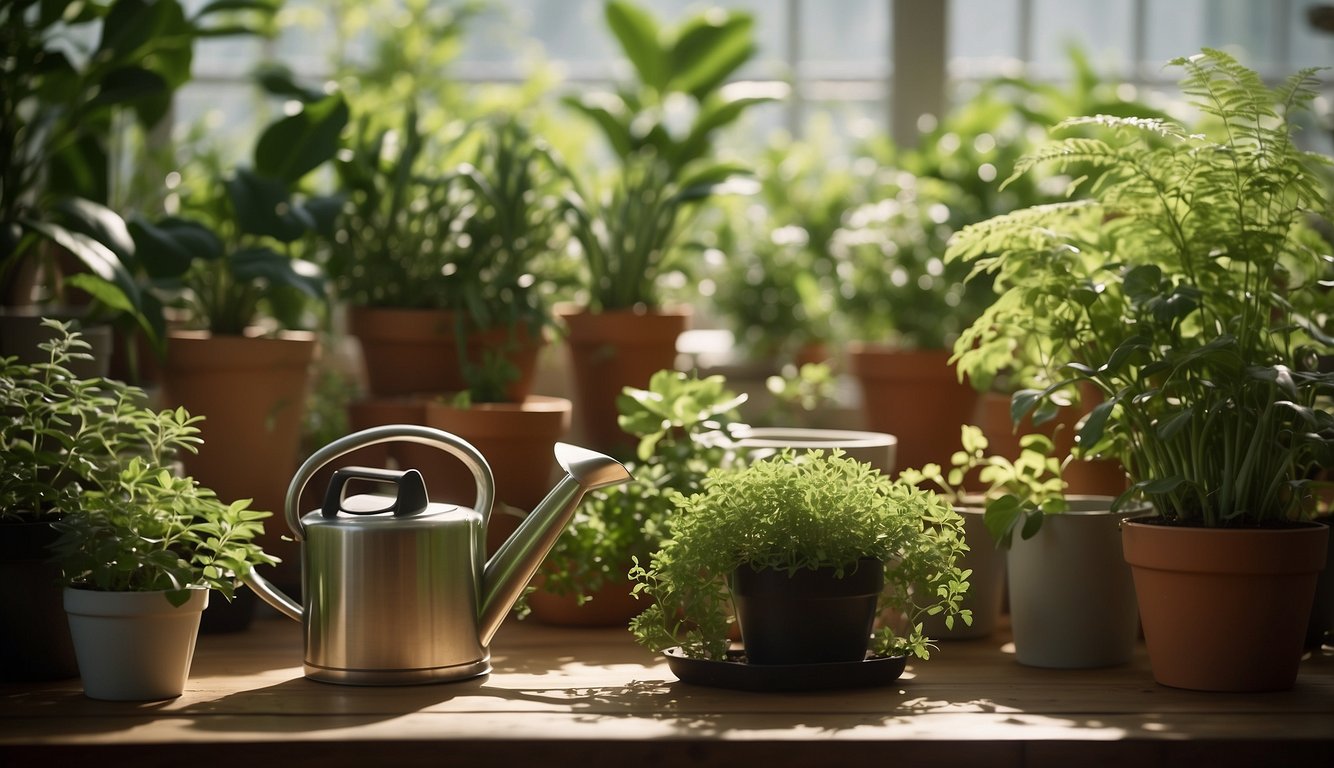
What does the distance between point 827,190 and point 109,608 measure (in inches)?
70.2

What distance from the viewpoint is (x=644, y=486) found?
1.80 metres

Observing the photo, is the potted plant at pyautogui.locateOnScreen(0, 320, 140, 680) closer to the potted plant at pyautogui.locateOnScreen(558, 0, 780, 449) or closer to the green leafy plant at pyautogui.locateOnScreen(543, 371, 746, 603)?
the green leafy plant at pyautogui.locateOnScreen(543, 371, 746, 603)

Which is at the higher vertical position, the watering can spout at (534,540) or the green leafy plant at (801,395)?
the green leafy plant at (801,395)

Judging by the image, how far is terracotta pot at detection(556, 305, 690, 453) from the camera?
7.41ft

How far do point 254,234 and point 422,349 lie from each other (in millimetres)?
351

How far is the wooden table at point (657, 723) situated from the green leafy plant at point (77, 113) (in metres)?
0.58

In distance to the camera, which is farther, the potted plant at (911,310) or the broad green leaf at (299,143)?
the potted plant at (911,310)

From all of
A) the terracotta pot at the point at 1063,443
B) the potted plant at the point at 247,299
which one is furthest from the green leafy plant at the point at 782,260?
the potted plant at the point at 247,299

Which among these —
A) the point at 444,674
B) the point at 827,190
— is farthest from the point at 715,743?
the point at 827,190

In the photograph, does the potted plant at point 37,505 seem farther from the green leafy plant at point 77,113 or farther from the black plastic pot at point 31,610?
the green leafy plant at point 77,113

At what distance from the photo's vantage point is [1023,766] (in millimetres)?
1232

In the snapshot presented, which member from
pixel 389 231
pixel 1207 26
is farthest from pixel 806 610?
pixel 1207 26

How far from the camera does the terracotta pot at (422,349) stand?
2.12 m

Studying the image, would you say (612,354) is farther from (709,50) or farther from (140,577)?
(140,577)
